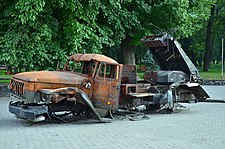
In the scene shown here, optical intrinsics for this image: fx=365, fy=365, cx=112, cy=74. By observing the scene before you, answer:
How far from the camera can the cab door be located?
11.9 meters

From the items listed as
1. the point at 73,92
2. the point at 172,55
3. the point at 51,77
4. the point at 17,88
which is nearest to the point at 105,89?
the point at 73,92

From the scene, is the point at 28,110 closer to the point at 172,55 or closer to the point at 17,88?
the point at 17,88

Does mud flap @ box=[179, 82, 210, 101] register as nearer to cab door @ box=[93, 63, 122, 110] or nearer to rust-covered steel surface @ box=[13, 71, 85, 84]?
cab door @ box=[93, 63, 122, 110]

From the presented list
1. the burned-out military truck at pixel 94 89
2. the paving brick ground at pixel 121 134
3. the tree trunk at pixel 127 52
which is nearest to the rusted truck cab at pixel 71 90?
the burned-out military truck at pixel 94 89

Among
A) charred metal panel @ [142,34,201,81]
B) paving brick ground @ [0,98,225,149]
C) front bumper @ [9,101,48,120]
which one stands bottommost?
paving brick ground @ [0,98,225,149]

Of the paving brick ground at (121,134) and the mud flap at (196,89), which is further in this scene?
the mud flap at (196,89)

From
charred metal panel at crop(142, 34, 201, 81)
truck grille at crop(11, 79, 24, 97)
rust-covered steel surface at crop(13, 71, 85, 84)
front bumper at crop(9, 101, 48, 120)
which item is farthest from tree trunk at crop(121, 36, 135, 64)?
front bumper at crop(9, 101, 48, 120)

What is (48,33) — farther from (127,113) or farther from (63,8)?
(127,113)

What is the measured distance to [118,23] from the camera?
2181cm

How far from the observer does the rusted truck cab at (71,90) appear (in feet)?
36.1

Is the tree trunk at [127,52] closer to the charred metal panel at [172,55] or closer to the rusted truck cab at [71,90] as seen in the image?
the charred metal panel at [172,55]

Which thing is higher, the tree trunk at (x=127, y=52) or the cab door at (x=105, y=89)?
the tree trunk at (x=127, y=52)

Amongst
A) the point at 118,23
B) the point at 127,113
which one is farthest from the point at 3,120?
the point at 118,23

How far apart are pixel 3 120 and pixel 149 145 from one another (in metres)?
6.11
